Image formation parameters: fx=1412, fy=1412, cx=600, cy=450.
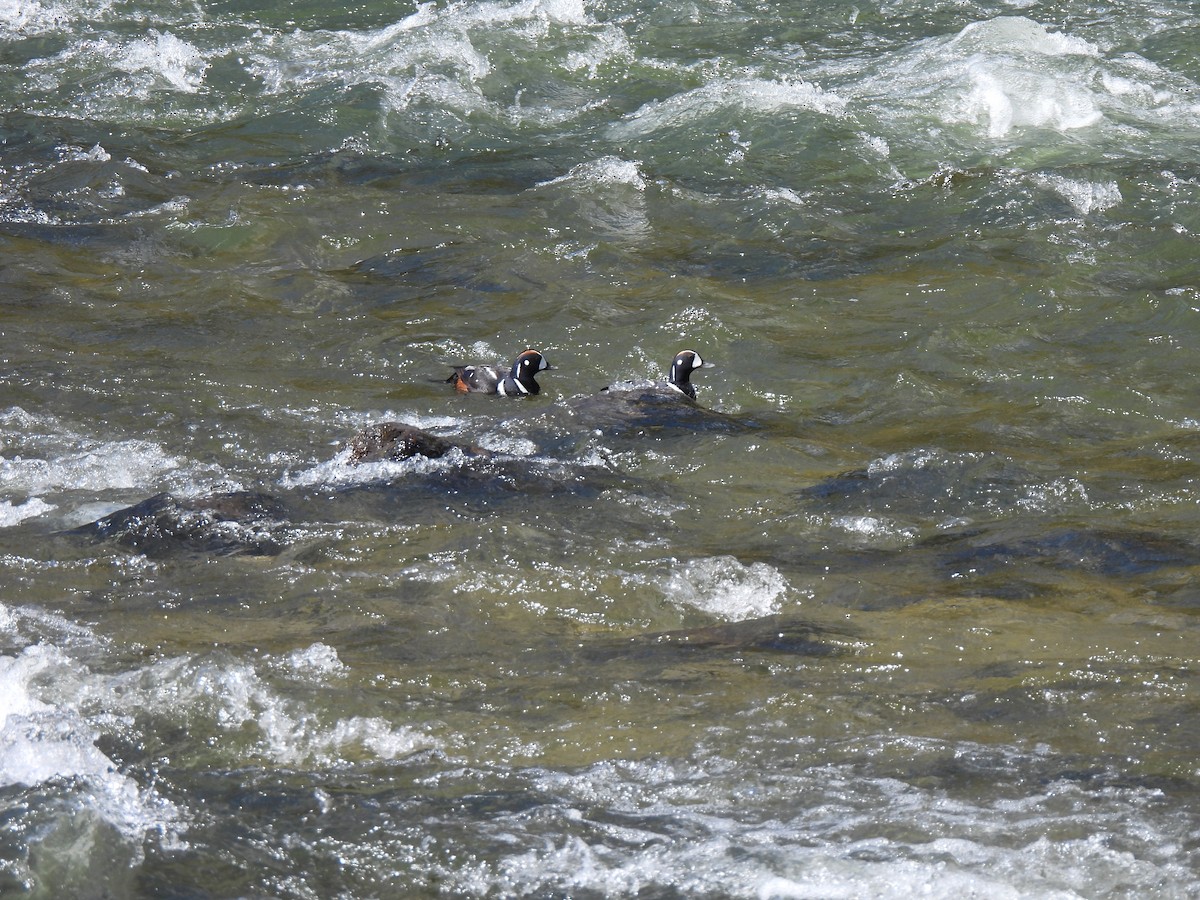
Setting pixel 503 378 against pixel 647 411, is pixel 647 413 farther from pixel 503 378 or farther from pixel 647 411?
pixel 503 378

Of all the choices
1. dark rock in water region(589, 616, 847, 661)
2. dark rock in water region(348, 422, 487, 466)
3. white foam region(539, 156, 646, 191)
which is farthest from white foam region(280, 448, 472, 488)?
white foam region(539, 156, 646, 191)

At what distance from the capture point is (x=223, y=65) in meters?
13.4

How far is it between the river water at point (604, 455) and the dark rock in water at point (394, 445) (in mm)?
120

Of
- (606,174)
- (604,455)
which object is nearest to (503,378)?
(604,455)

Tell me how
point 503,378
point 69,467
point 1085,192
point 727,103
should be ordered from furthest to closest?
point 727,103 → point 1085,192 → point 503,378 → point 69,467

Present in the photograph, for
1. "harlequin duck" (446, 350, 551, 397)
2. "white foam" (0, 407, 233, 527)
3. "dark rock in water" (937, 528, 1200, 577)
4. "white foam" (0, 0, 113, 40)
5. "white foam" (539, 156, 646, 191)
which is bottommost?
"harlequin duck" (446, 350, 551, 397)

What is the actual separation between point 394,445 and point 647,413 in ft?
5.01

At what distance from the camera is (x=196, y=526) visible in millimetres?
5578

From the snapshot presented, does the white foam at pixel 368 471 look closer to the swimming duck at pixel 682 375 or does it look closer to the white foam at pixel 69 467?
the white foam at pixel 69 467

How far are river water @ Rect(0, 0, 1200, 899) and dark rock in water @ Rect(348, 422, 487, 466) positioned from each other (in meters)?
0.12

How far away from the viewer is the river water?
370 centimetres

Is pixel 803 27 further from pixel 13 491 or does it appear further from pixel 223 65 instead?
pixel 13 491

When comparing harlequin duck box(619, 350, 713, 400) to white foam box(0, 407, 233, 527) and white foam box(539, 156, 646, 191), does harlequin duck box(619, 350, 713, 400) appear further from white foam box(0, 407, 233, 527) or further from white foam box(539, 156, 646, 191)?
white foam box(539, 156, 646, 191)

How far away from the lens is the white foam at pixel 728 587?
5051 mm
